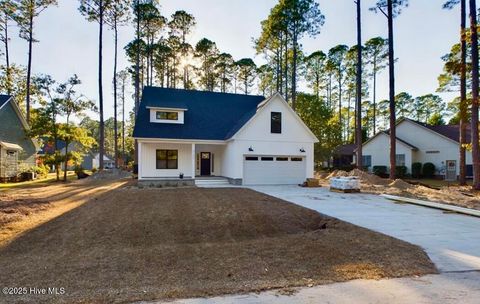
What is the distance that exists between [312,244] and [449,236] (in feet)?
12.0

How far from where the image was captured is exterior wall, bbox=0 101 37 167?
2197cm

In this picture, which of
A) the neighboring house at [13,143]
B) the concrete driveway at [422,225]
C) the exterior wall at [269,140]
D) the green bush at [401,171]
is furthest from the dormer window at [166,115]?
the green bush at [401,171]

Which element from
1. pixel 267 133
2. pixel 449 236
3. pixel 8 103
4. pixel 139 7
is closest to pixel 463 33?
pixel 267 133

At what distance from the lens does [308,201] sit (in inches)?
476

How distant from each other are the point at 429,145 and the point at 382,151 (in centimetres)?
429

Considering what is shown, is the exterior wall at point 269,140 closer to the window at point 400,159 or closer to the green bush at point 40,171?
the window at point 400,159

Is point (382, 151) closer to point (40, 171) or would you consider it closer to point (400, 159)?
point (400, 159)

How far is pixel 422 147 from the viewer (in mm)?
26906

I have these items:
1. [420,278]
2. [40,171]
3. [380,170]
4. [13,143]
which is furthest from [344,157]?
[13,143]

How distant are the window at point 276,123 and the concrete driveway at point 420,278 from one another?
29.5 feet

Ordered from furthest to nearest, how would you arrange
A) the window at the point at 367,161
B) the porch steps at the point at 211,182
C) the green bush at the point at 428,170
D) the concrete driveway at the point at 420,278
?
the window at the point at 367,161
the green bush at the point at 428,170
the porch steps at the point at 211,182
the concrete driveway at the point at 420,278

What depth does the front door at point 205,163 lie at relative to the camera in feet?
67.5

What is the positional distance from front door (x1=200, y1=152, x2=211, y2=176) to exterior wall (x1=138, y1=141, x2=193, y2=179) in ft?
6.04

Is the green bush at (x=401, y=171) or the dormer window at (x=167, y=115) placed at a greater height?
the dormer window at (x=167, y=115)
